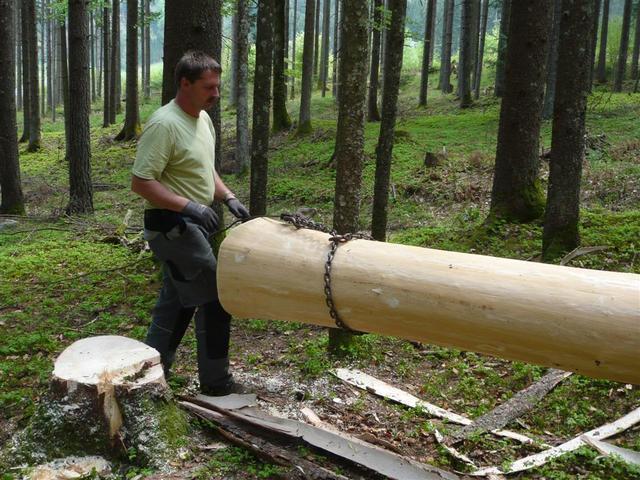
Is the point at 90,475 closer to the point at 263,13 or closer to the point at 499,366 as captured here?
the point at 499,366

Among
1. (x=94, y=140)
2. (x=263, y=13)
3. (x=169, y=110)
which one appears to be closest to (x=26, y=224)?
(x=263, y=13)

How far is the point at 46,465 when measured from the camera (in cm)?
323

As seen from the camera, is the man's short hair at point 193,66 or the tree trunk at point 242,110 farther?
the tree trunk at point 242,110

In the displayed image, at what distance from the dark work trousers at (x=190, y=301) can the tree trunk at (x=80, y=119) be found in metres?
8.27

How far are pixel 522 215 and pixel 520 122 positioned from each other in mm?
1239

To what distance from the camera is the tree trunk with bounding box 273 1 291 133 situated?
54.2ft

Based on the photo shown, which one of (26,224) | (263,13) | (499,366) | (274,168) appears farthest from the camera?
(274,168)

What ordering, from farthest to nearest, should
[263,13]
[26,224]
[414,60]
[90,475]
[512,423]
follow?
[414,60] → [26,224] → [263,13] → [512,423] → [90,475]

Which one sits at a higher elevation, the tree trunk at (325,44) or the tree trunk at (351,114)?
the tree trunk at (325,44)

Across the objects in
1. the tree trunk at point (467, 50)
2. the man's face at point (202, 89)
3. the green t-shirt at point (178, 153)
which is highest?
the tree trunk at point (467, 50)

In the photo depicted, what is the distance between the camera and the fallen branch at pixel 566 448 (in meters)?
3.44

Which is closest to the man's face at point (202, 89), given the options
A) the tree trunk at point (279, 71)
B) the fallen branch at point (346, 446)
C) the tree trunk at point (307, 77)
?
the fallen branch at point (346, 446)

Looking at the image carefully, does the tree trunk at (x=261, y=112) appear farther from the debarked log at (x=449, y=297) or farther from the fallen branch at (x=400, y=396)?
the debarked log at (x=449, y=297)

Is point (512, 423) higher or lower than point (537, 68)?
lower
